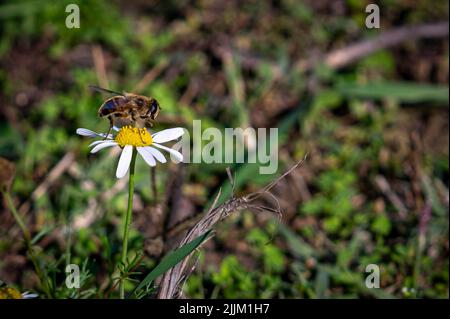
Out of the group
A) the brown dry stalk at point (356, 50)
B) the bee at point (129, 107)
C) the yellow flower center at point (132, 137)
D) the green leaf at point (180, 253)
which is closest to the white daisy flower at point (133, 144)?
the yellow flower center at point (132, 137)

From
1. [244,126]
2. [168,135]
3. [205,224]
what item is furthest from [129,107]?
[244,126]

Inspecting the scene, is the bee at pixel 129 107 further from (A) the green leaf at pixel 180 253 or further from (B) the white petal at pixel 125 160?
(A) the green leaf at pixel 180 253

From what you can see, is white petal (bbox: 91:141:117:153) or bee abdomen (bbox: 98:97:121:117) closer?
white petal (bbox: 91:141:117:153)

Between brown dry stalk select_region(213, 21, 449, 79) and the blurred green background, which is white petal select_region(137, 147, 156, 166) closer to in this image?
the blurred green background

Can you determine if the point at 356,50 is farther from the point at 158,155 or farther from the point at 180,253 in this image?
the point at 180,253

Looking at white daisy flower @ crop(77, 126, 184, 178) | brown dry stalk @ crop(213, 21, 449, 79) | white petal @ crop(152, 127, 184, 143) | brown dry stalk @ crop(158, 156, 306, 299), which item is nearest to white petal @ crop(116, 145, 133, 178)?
white daisy flower @ crop(77, 126, 184, 178)
